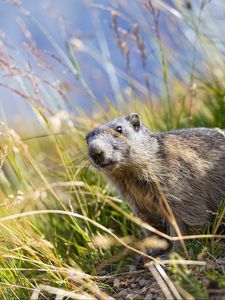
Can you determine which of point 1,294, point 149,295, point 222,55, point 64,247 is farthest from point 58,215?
point 222,55

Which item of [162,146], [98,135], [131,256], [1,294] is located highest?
[98,135]

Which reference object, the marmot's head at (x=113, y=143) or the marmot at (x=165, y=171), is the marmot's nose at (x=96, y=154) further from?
the marmot at (x=165, y=171)

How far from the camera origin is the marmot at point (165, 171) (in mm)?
4578

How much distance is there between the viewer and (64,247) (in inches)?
193

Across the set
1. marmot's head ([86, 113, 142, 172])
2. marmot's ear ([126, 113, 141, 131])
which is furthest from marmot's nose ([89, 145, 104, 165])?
marmot's ear ([126, 113, 141, 131])

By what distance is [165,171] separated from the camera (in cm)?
471

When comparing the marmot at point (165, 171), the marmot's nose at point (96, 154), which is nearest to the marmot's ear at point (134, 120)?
the marmot at point (165, 171)

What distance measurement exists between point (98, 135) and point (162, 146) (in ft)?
2.16

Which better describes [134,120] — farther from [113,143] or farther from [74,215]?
[74,215]

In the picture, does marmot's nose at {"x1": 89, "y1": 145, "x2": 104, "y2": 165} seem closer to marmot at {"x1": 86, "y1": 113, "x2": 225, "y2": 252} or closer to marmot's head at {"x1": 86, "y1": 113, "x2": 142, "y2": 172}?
marmot's head at {"x1": 86, "y1": 113, "x2": 142, "y2": 172}

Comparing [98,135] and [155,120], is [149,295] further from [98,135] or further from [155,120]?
[155,120]

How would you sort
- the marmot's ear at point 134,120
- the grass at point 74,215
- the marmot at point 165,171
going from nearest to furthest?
the grass at point 74,215, the marmot at point 165,171, the marmot's ear at point 134,120

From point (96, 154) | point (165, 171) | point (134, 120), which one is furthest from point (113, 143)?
point (165, 171)

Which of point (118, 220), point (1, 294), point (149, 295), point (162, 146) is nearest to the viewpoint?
point (149, 295)
